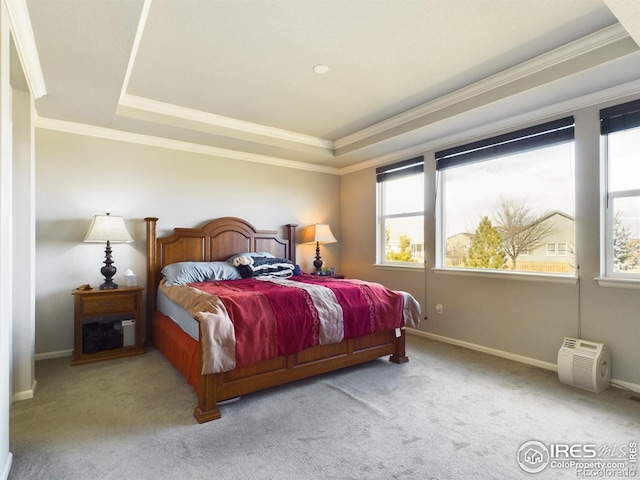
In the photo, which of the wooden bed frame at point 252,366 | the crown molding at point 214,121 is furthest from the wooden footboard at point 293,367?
the crown molding at point 214,121

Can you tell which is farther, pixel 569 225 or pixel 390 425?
pixel 569 225

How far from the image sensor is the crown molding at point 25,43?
72.8 inches

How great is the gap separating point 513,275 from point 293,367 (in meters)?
2.35

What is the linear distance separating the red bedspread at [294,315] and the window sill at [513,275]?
92 centimetres

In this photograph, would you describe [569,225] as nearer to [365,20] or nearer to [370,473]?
[365,20]

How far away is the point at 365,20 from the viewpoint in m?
2.27

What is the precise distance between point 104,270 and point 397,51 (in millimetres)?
3450

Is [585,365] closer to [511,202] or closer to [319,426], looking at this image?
[511,202]

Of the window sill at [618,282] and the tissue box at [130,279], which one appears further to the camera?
the tissue box at [130,279]

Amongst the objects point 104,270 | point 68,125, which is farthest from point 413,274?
point 68,125

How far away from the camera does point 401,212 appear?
4.75 metres

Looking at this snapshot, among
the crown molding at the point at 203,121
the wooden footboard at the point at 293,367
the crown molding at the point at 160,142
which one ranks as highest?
the crown molding at the point at 203,121

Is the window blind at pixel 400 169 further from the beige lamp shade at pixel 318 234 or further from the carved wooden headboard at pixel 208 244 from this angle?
the carved wooden headboard at pixel 208 244

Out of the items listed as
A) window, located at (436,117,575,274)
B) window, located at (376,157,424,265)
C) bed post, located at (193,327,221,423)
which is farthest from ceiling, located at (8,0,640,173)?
bed post, located at (193,327,221,423)
